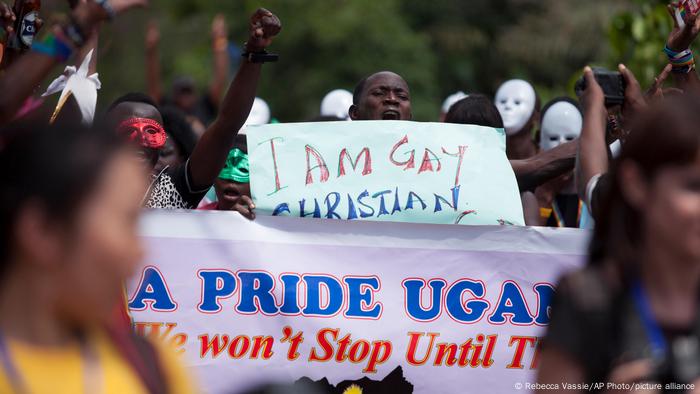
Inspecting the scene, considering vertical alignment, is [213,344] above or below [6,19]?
below

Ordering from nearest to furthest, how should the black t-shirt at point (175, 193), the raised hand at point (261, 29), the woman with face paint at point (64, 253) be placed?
the woman with face paint at point (64, 253), the raised hand at point (261, 29), the black t-shirt at point (175, 193)

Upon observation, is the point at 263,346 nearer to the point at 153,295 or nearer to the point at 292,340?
the point at 292,340

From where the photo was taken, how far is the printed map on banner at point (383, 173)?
482 cm

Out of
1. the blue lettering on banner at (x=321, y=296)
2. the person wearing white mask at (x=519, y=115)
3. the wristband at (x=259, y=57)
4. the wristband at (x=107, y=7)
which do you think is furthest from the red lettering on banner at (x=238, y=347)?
the person wearing white mask at (x=519, y=115)

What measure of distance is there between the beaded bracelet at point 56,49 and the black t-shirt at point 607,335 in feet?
5.03

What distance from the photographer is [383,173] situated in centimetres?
489

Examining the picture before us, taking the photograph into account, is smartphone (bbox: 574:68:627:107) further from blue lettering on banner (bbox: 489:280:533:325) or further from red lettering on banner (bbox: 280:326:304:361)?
red lettering on banner (bbox: 280:326:304:361)

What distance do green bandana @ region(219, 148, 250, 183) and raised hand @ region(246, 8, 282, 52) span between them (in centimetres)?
71

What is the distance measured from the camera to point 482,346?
4789 millimetres

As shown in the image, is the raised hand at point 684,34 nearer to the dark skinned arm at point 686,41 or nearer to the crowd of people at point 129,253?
the dark skinned arm at point 686,41

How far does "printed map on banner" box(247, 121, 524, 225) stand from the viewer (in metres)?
Answer: 4.82

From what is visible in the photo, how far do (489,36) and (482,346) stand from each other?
20414 mm

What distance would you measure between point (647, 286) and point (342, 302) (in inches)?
92.6

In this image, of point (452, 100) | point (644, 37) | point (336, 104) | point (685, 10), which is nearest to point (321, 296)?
point (685, 10)
